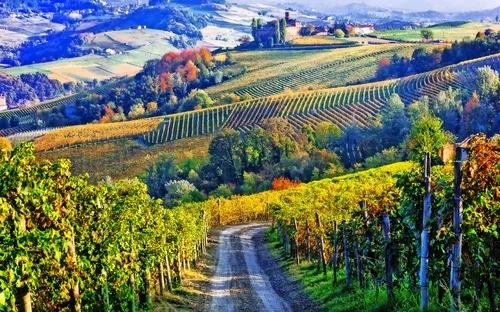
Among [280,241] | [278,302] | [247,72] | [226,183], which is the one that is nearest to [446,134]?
[226,183]

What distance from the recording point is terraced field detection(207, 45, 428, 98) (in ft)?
488

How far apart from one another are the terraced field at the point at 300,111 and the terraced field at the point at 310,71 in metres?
24.3

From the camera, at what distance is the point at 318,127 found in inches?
3829

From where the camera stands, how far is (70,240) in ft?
42.9

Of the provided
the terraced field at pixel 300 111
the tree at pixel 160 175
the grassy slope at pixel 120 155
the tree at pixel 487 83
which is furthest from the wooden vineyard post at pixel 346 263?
the terraced field at pixel 300 111

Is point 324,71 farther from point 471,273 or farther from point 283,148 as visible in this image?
point 471,273

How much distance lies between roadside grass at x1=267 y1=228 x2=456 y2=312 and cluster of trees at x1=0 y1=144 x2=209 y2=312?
594 cm

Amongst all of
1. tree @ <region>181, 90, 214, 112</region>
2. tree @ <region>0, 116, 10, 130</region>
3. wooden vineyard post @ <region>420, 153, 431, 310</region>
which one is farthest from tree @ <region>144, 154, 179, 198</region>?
tree @ <region>0, 116, 10, 130</region>

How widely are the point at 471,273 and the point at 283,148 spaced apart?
267 feet

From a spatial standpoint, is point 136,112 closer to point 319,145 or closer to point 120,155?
point 120,155

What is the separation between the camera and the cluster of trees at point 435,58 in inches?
4921

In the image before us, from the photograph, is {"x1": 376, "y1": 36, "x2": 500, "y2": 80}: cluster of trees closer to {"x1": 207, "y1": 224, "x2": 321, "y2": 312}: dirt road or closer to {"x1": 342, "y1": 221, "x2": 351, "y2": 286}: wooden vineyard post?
{"x1": 207, "y1": 224, "x2": 321, "y2": 312}: dirt road

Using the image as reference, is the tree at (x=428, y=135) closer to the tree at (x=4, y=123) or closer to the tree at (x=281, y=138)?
the tree at (x=281, y=138)

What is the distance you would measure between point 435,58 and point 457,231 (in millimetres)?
129519
